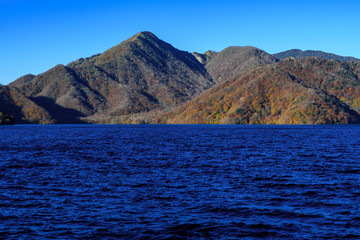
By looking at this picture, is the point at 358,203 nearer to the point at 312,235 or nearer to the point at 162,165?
the point at 312,235

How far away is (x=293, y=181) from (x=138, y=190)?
58.8 feet

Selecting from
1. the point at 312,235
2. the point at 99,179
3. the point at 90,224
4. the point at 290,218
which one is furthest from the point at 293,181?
the point at 90,224

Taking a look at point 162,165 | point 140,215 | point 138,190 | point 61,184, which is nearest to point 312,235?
point 140,215

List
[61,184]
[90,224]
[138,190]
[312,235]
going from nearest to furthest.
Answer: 1. [312,235]
2. [90,224]
3. [138,190]
4. [61,184]

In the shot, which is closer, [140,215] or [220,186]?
[140,215]

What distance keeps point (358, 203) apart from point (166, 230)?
17495 millimetres

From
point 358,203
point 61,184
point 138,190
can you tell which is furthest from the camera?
point 61,184

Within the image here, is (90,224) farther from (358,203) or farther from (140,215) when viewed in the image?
A: (358,203)

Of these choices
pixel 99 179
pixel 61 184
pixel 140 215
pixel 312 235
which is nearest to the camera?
pixel 312 235

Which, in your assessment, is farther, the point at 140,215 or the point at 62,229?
the point at 140,215

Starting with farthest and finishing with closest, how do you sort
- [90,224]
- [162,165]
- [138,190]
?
[162,165] → [138,190] → [90,224]

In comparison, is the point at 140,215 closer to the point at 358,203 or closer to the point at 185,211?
the point at 185,211

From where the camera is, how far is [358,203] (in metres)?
31.7

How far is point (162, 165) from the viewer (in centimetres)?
5850
